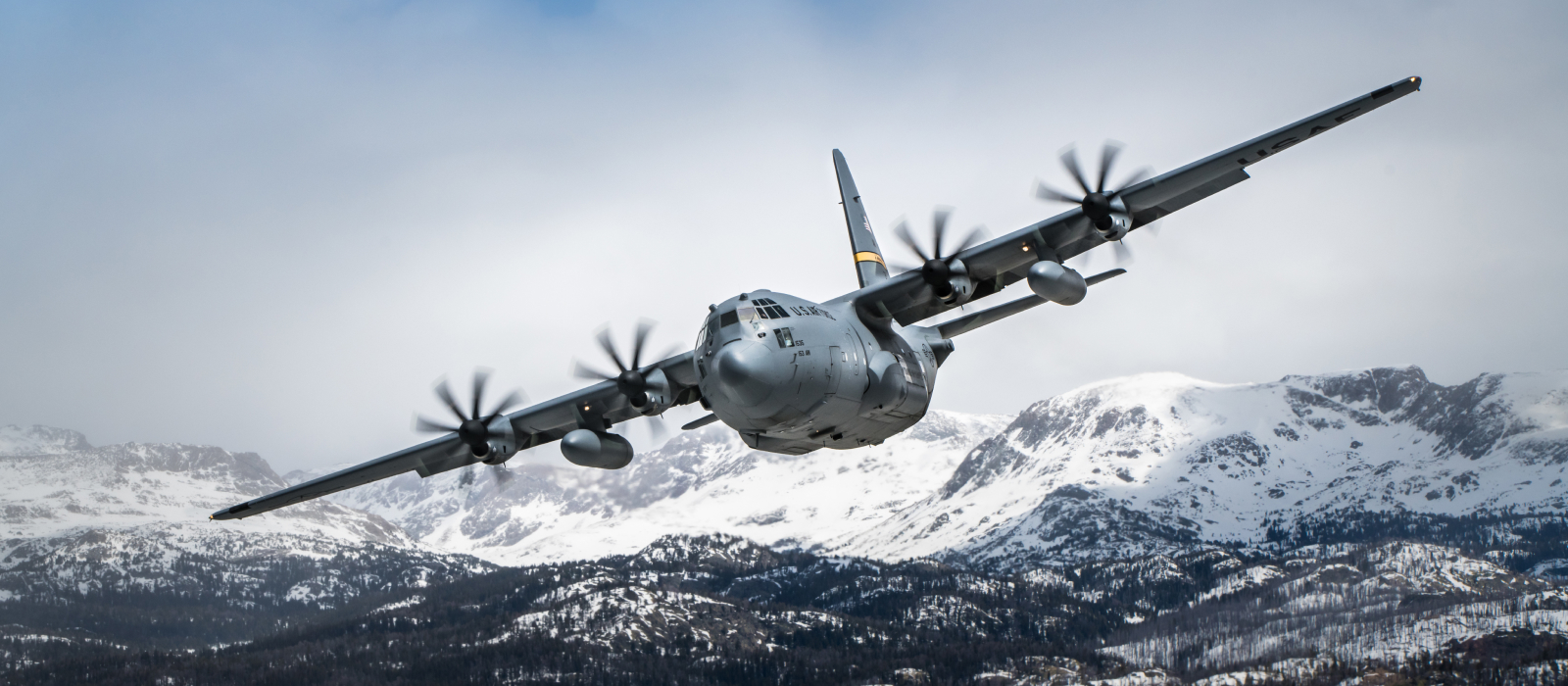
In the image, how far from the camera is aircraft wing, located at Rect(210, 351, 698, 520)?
3422 cm

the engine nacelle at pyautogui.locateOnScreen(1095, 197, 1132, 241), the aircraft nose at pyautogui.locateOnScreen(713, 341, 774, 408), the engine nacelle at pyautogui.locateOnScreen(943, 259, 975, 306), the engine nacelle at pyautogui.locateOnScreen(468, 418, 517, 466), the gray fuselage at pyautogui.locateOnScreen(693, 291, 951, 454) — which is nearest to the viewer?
the aircraft nose at pyautogui.locateOnScreen(713, 341, 774, 408)

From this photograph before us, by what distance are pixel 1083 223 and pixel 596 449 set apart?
15.4 metres

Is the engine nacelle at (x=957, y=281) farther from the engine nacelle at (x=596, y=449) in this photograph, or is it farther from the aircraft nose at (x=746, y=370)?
the engine nacelle at (x=596, y=449)

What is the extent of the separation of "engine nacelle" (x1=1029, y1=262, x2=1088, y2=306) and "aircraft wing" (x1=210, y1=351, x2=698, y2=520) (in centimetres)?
1150

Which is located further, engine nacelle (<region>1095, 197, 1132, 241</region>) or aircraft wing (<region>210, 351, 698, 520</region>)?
aircraft wing (<region>210, 351, 698, 520</region>)

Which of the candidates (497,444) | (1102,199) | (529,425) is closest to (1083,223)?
(1102,199)

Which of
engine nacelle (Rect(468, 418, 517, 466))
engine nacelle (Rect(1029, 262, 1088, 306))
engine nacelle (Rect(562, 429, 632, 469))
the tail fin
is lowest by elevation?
engine nacelle (Rect(562, 429, 632, 469))

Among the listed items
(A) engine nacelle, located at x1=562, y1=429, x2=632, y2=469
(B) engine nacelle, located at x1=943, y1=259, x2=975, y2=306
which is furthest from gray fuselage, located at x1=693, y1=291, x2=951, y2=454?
(A) engine nacelle, located at x1=562, y1=429, x2=632, y2=469

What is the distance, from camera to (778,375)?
26016mm

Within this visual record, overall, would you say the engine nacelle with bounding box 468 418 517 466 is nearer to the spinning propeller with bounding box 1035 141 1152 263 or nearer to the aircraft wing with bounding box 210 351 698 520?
the aircraft wing with bounding box 210 351 698 520

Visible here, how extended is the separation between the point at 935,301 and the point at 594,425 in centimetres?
1191

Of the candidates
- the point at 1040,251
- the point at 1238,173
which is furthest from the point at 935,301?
the point at 1238,173

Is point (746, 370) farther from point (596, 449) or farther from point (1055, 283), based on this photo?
point (596, 449)

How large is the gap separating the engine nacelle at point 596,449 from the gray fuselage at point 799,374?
5445mm
